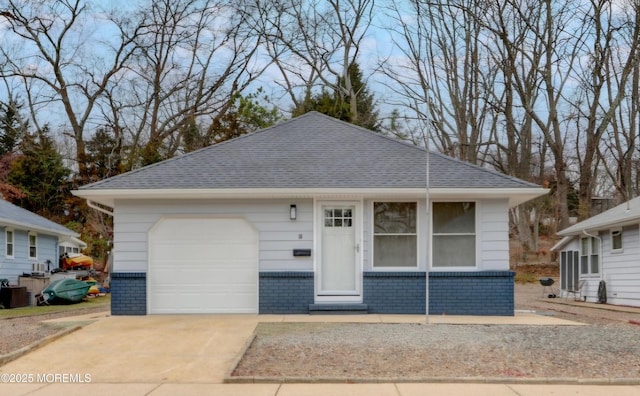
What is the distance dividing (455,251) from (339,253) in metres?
2.33

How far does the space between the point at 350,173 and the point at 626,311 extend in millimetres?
8242

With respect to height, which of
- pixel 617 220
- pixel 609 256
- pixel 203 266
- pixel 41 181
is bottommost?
pixel 609 256

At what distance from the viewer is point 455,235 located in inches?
542

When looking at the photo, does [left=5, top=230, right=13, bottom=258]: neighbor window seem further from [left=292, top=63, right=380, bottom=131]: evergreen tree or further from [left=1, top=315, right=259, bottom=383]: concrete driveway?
[left=292, top=63, right=380, bottom=131]: evergreen tree

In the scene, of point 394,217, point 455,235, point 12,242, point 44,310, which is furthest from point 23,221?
point 455,235

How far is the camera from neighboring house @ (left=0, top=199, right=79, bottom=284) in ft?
67.7

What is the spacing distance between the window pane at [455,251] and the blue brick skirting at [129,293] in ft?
19.3

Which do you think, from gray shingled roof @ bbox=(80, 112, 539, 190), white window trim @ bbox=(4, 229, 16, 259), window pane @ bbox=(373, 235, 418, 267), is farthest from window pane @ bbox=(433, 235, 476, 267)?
white window trim @ bbox=(4, 229, 16, 259)

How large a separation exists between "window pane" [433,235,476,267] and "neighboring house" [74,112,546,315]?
0.02m

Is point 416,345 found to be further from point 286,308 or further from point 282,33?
point 282,33

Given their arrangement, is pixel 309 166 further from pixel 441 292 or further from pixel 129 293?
pixel 129 293

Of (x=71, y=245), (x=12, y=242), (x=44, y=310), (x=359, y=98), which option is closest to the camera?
(x=44, y=310)

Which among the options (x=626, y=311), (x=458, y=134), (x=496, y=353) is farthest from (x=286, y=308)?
(x=458, y=134)

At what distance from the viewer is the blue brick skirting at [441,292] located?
13.5 metres
